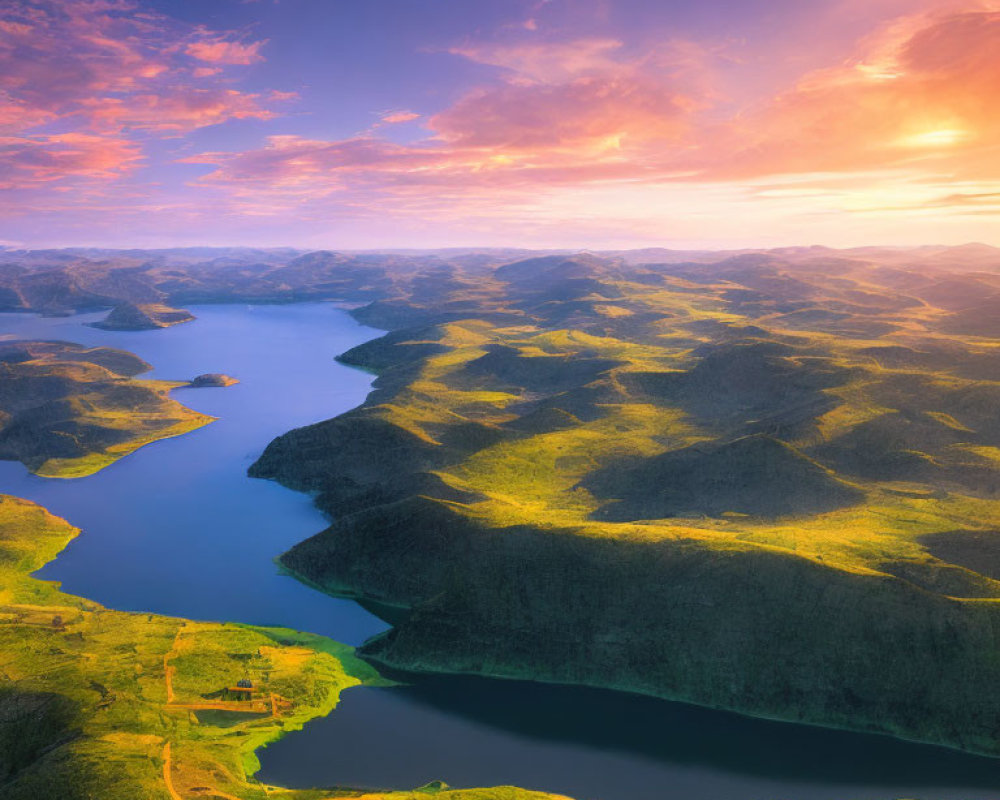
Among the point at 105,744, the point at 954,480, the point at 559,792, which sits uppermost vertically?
the point at 954,480

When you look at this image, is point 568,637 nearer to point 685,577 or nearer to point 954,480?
point 685,577

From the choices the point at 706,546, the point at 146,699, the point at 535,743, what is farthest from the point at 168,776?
the point at 706,546

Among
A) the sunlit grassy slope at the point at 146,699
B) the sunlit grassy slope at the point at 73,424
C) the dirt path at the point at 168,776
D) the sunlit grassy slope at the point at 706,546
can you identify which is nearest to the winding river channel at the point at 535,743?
the sunlit grassy slope at the point at 706,546

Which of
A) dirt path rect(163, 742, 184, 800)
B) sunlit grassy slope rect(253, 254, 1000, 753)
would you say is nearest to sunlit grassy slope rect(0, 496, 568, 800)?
dirt path rect(163, 742, 184, 800)

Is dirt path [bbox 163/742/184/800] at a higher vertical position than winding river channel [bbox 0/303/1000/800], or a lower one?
higher

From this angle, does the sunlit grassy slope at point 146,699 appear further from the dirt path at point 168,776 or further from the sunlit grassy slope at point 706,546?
the sunlit grassy slope at point 706,546

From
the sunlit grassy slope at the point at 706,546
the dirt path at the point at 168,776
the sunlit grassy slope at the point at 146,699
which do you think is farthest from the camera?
the sunlit grassy slope at the point at 706,546

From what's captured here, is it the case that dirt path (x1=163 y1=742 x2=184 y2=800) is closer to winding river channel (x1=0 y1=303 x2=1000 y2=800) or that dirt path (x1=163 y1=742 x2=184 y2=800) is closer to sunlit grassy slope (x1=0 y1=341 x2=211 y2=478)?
winding river channel (x1=0 y1=303 x2=1000 y2=800)

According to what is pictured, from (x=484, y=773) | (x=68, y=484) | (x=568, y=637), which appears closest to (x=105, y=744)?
(x=484, y=773)
